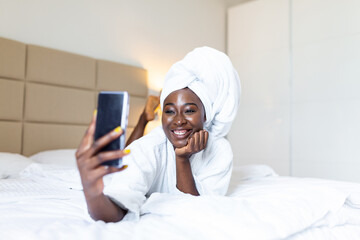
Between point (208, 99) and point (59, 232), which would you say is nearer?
point (59, 232)

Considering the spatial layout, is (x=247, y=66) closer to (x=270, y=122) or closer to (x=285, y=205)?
(x=270, y=122)

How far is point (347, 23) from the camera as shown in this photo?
10.4 feet

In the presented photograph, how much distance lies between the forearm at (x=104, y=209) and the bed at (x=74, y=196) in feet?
0.08

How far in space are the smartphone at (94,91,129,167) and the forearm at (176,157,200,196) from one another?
1.50 ft

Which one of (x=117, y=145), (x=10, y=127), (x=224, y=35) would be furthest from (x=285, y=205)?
(x=224, y=35)

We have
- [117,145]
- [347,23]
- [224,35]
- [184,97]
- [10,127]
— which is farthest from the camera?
[224,35]

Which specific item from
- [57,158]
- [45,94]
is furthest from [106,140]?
[45,94]

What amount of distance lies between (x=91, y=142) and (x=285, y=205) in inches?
24.1

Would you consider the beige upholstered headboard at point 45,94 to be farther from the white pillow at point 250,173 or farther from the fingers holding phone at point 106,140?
the fingers holding phone at point 106,140

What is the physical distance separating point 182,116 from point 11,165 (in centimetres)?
118

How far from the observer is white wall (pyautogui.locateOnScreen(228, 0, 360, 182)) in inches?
123

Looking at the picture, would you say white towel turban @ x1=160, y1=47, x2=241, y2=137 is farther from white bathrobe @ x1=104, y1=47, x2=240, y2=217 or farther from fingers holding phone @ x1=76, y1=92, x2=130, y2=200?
fingers holding phone @ x1=76, y1=92, x2=130, y2=200

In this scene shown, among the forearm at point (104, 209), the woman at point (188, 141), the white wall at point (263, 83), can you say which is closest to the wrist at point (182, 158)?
the woman at point (188, 141)

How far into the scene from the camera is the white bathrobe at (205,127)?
1.21 metres
